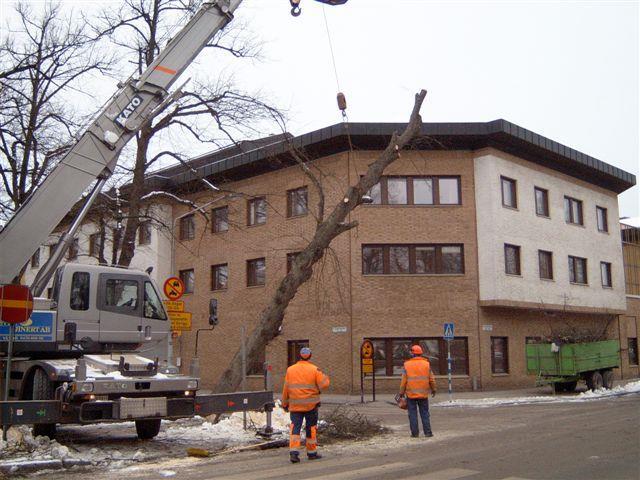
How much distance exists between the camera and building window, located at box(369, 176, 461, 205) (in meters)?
28.6

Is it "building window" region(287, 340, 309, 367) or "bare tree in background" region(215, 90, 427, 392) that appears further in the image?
"building window" region(287, 340, 309, 367)

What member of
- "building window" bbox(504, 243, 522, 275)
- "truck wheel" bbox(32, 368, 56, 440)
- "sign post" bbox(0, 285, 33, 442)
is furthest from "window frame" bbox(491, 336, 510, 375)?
"sign post" bbox(0, 285, 33, 442)

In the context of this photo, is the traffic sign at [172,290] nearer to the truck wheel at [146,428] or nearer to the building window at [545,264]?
the truck wheel at [146,428]

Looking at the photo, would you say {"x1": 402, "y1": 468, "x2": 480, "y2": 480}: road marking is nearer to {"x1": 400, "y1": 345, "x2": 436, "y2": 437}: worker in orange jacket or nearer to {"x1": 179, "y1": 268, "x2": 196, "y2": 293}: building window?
{"x1": 400, "y1": 345, "x2": 436, "y2": 437}: worker in orange jacket

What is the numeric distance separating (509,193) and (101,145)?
2167 centimetres

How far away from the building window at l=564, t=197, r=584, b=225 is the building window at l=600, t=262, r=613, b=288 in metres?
3.03

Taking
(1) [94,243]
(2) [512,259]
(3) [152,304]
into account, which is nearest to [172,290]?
(3) [152,304]

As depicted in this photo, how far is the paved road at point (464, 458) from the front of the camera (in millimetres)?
8609

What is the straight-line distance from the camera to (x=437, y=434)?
13141mm

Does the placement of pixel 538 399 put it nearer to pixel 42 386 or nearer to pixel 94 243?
pixel 42 386

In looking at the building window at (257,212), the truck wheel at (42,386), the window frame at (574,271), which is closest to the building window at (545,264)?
the window frame at (574,271)

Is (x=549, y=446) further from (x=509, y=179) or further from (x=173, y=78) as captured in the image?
(x=509, y=179)

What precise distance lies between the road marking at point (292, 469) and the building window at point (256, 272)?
Result: 69.8ft

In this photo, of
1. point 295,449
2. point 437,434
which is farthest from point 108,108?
point 437,434
